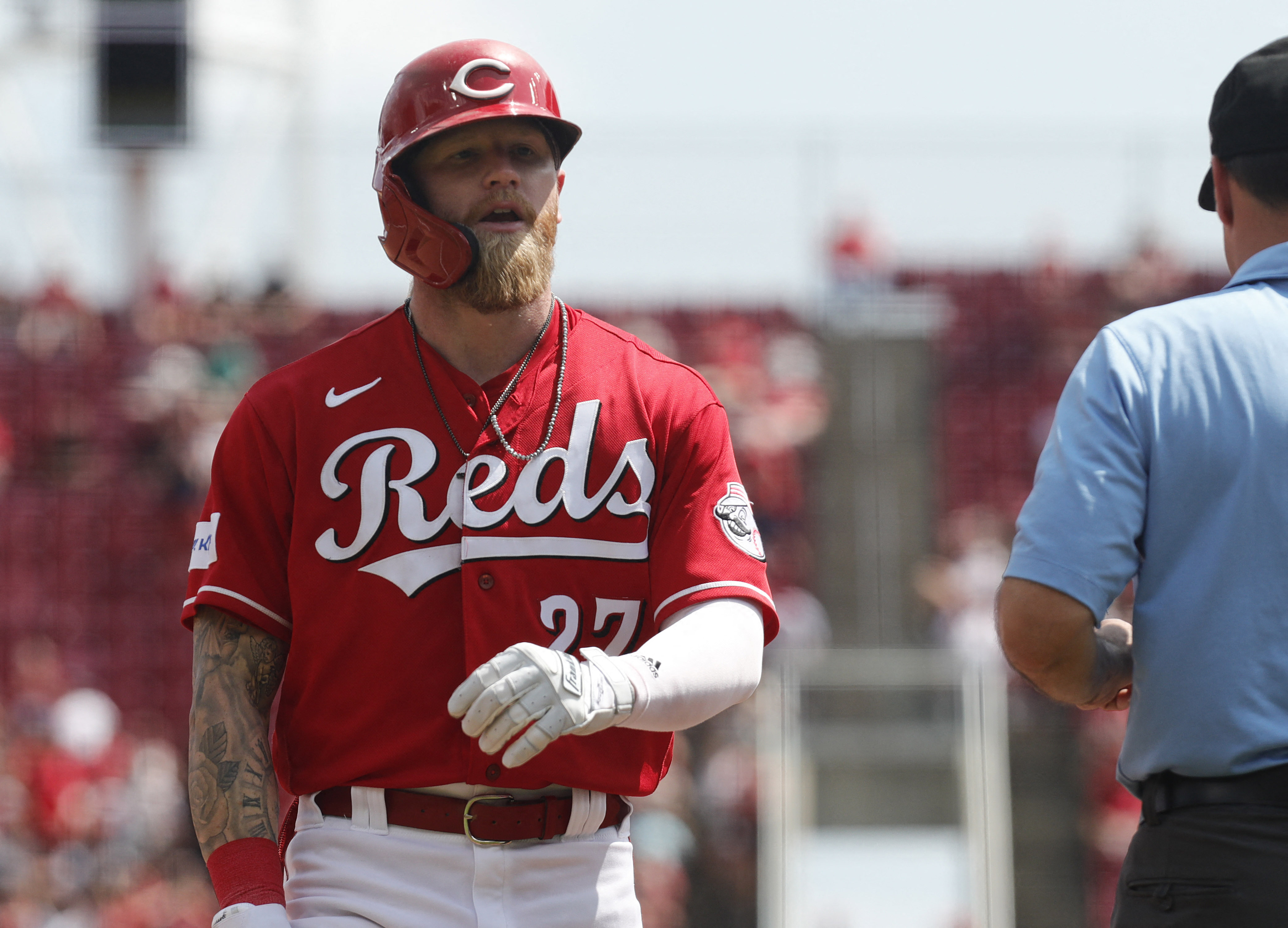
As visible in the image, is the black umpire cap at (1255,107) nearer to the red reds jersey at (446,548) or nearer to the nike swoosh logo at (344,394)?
the red reds jersey at (446,548)

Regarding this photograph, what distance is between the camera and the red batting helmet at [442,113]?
288cm

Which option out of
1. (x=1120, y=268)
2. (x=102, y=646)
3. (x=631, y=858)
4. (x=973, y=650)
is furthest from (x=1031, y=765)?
(x=631, y=858)

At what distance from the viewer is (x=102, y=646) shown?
39.6 ft

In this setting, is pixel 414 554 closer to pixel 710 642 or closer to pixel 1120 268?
pixel 710 642

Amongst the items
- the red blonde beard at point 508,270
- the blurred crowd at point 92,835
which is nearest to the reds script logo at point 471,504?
the red blonde beard at point 508,270

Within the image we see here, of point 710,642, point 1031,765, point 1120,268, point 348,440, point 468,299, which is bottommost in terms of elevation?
point 1031,765

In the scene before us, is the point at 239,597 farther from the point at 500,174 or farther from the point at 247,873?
the point at 500,174

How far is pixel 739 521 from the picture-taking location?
9.39 feet

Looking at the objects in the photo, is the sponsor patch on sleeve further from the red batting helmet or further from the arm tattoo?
the arm tattoo

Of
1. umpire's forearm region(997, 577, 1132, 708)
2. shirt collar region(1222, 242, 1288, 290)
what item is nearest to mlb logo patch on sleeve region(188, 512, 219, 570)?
umpire's forearm region(997, 577, 1132, 708)

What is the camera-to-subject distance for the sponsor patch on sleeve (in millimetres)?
2828

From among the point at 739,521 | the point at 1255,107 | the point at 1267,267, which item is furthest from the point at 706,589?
the point at 1255,107

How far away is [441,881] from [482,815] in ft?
0.41

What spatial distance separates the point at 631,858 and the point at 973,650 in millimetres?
8037
